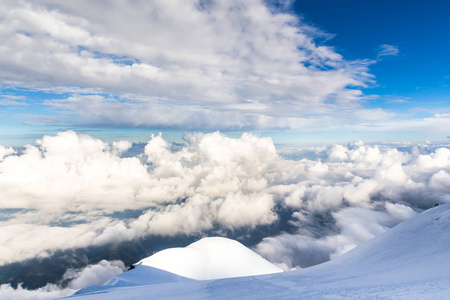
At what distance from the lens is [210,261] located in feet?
137

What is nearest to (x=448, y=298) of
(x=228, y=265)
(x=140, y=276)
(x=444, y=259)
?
(x=444, y=259)

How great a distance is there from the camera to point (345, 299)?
6.02m

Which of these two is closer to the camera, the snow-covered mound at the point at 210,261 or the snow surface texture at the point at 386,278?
the snow surface texture at the point at 386,278

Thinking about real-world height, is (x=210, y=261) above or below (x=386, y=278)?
below

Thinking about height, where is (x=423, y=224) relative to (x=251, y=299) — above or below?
above

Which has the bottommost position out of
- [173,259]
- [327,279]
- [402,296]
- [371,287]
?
[173,259]

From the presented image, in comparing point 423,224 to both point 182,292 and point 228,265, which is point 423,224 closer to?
point 182,292

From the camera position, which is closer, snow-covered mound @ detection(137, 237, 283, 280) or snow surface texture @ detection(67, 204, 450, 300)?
snow surface texture @ detection(67, 204, 450, 300)

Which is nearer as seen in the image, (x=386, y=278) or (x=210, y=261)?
(x=386, y=278)

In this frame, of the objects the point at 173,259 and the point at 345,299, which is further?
the point at 173,259

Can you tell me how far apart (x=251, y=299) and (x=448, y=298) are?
18.0 ft

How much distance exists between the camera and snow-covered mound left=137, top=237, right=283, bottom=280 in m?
32.6

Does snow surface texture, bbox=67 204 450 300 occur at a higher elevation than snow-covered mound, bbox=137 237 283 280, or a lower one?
higher

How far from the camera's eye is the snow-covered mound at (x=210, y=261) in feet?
107
